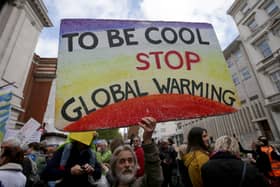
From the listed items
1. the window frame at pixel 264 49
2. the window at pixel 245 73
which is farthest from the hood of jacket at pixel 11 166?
the window at pixel 245 73

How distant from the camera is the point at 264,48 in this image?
16.5 m

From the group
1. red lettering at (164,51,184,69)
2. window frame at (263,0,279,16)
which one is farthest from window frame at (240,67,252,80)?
red lettering at (164,51,184,69)

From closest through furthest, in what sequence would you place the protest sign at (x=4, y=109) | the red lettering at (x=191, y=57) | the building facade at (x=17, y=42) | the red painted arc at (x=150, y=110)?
the red painted arc at (x=150, y=110)
the red lettering at (x=191, y=57)
the protest sign at (x=4, y=109)
the building facade at (x=17, y=42)

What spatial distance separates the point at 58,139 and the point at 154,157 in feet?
59.2

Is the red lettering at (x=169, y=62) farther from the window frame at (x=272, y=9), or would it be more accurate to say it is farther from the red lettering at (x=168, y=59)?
the window frame at (x=272, y=9)

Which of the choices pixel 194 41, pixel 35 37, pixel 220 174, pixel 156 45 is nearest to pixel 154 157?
pixel 220 174

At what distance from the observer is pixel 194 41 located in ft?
5.34

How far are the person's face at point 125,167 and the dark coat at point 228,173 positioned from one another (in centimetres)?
73

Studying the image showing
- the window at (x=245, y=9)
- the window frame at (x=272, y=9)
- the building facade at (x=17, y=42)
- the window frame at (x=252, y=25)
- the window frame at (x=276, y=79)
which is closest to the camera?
the building facade at (x=17, y=42)

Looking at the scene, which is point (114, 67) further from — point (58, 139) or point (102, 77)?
point (58, 139)

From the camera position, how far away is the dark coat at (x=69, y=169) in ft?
5.58

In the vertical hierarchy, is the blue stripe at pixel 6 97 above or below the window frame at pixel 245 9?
below

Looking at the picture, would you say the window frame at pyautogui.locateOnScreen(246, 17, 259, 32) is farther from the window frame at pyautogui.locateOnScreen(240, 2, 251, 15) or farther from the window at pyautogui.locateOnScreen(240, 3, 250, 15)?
the window at pyautogui.locateOnScreen(240, 3, 250, 15)

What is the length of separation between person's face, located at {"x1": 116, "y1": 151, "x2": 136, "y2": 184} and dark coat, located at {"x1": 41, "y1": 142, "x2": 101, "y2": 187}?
0.42m
